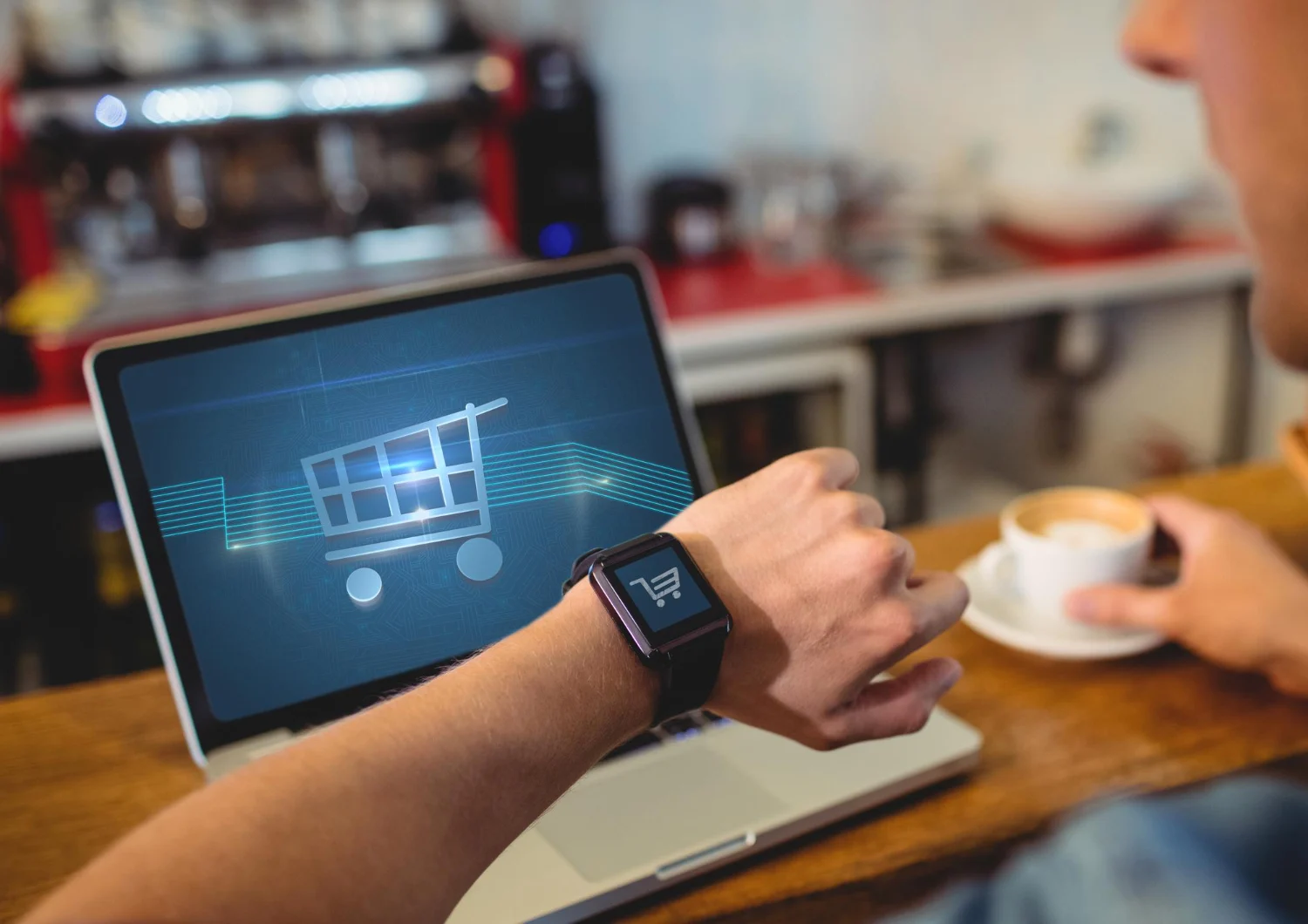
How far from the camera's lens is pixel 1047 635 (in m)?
0.86

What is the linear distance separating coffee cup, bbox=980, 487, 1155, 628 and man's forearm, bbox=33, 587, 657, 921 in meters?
0.36

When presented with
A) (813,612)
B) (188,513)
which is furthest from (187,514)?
(813,612)

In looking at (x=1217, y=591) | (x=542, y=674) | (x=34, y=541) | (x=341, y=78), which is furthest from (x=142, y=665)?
(x=1217, y=591)

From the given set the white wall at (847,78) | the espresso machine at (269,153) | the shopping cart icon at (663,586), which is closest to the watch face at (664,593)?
the shopping cart icon at (663,586)

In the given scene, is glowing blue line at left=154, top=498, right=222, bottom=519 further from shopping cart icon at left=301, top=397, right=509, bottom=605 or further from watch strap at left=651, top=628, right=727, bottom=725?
watch strap at left=651, top=628, right=727, bottom=725

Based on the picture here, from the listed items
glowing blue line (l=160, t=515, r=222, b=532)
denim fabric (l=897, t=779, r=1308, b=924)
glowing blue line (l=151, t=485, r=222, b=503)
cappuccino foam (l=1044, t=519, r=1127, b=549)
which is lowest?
cappuccino foam (l=1044, t=519, r=1127, b=549)

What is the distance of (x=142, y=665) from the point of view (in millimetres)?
1923

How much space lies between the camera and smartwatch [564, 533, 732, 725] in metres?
0.64

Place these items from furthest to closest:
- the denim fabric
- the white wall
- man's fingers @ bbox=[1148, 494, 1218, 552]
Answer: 1. the white wall
2. man's fingers @ bbox=[1148, 494, 1218, 552]
3. the denim fabric

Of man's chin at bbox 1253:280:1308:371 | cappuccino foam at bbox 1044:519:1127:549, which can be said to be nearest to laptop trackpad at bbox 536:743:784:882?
cappuccino foam at bbox 1044:519:1127:549

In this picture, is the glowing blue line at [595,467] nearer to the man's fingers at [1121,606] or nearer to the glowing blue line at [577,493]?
the glowing blue line at [577,493]

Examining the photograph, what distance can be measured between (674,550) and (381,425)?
0.20 metres

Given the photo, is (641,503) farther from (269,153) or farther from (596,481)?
(269,153)

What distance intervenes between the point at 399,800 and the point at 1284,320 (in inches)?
24.6
